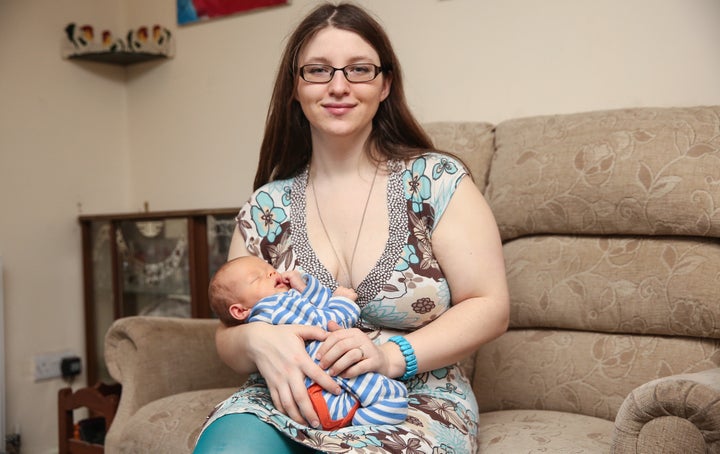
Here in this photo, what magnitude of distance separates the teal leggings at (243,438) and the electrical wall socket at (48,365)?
221 centimetres

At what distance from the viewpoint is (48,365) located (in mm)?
3311

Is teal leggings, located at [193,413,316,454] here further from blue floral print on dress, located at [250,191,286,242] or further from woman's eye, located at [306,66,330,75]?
woman's eye, located at [306,66,330,75]

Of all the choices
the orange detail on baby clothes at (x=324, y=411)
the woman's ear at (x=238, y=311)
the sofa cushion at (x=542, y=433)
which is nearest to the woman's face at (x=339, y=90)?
the woman's ear at (x=238, y=311)

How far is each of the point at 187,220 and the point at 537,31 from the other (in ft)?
4.67

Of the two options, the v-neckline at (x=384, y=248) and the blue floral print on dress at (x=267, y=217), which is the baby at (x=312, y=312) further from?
the blue floral print on dress at (x=267, y=217)

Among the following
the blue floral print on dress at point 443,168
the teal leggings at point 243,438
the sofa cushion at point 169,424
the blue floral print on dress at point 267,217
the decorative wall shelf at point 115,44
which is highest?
the decorative wall shelf at point 115,44

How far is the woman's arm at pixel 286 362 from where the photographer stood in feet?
4.43

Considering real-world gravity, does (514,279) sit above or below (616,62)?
below

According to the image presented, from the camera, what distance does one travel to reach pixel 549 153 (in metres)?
2.00

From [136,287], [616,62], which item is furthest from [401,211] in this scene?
[136,287]

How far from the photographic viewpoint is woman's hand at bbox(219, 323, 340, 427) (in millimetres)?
1349

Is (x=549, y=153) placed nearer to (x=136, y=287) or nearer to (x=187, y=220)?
(x=187, y=220)

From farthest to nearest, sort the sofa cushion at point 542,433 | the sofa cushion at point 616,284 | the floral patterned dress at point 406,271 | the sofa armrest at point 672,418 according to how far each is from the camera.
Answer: the sofa cushion at point 616,284 → the sofa cushion at point 542,433 → the floral patterned dress at point 406,271 → the sofa armrest at point 672,418

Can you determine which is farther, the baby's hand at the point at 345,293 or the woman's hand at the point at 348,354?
the baby's hand at the point at 345,293
